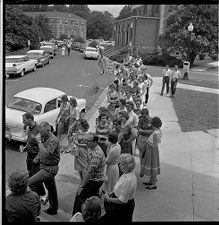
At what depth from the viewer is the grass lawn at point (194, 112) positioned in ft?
25.5

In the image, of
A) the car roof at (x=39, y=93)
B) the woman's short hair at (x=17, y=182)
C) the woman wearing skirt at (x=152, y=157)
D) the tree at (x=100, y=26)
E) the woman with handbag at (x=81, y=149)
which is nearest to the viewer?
the woman's short hair at (x=17, y=182)

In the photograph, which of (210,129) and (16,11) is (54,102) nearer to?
(16,11)

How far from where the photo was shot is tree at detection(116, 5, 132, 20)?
12.2ft

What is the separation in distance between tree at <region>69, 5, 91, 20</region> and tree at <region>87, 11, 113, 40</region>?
9cm

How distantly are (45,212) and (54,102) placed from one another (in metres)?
1.91

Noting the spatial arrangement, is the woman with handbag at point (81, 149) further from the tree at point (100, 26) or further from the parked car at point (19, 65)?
the tree at point (100, 26)

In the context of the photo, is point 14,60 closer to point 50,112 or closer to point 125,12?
point 125,12

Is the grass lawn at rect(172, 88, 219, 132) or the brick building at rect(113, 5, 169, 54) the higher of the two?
the brick building at rect(113, 5, 169, 54)

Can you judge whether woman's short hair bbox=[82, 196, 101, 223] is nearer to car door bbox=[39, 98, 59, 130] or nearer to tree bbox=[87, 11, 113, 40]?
tree bbox=[87, 11, 113, 40]

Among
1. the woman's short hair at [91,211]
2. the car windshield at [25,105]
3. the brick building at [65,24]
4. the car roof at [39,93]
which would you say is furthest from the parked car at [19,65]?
the woman's short hair at [91,211]

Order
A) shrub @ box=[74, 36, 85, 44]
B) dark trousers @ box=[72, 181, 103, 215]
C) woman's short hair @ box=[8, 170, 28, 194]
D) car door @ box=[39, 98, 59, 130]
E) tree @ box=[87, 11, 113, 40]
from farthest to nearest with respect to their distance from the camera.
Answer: car door @ box=[39, 98, 59, 130]
shrub @ box=[74, 36, 85, 44]
dark trousers @ box=[72, 181, 103, 215]
tree @ box=[87, 11, 113, 40]
woman's short hair @ box=[8, 170, 28, 194]

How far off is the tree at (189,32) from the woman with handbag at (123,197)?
5.55 feet

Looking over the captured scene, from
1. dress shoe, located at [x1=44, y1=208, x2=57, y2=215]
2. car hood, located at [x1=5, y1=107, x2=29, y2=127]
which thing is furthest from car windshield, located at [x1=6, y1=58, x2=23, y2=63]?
dress shoe, located at [x1=44, y1=208, x2=57, y2=215]

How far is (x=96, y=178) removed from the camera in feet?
13.6
